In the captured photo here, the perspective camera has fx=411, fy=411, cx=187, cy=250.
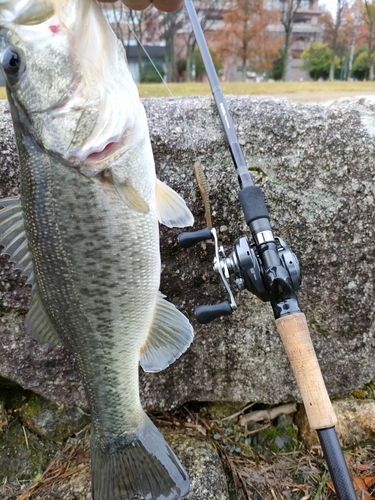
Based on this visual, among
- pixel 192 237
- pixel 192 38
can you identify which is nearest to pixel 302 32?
pixel 192 38

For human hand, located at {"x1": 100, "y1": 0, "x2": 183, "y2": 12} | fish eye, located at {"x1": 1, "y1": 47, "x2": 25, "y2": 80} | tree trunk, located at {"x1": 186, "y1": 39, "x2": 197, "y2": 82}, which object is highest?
tree trunk, located at {"x1": 186, "y1": 39, "x2": 197, "y2": 82}

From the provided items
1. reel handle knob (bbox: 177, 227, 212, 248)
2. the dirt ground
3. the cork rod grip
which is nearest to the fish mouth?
reel handle knob (bbox: 177, 227, 212, 248)

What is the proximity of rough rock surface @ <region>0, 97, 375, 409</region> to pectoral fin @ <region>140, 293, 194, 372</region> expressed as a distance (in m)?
0.50

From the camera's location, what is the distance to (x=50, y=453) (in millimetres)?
2781

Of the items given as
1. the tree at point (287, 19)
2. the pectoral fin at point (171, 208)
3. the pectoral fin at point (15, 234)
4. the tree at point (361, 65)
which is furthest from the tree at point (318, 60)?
the pectoral fin at point (15, 234)

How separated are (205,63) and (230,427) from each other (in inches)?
93.1

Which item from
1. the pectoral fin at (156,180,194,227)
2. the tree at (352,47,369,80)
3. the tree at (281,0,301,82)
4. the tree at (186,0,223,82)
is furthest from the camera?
the tree at (352,47,369,80)

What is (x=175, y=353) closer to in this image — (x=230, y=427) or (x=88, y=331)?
(x=88, y=331)

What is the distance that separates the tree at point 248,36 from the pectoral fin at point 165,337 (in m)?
35.7

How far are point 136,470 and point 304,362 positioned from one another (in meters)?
0.93

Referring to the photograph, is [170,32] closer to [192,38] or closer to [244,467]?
[192,38]

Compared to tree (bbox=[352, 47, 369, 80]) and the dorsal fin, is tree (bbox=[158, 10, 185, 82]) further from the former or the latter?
the dorsal fin

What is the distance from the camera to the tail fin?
1.88m

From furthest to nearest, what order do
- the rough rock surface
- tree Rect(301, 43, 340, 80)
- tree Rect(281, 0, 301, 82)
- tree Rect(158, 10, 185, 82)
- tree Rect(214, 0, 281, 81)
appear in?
tree Rect(301, 43, 340, 80), tree Rect(281, 0, 301, 82), tree Rect(214, 0, 281, 81), tree Rect(158, 10, 185, 82), the rough rock surface
